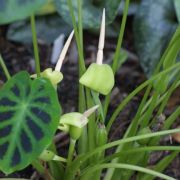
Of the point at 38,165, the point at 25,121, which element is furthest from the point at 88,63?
the point at 25,121

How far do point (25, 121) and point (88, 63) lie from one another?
2.55ft

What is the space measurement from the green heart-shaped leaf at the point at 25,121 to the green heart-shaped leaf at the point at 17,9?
0.41ft

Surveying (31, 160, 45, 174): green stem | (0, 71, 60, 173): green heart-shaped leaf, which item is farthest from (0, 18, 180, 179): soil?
(0, 71, 60, 173): green heart-shaped leaf

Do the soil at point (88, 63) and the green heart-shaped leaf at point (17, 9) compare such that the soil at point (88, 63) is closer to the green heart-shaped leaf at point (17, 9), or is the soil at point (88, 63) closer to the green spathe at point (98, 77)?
the green spathe at point (98, 77)

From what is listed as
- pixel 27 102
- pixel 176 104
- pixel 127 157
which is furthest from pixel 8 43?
pixel 27 102

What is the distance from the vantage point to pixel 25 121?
2.59ft

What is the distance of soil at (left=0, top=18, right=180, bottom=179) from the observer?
4.27ft

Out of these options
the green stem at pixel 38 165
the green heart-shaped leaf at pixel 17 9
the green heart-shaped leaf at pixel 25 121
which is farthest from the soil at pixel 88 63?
the green heart-shaped leaf at pixel 17 9

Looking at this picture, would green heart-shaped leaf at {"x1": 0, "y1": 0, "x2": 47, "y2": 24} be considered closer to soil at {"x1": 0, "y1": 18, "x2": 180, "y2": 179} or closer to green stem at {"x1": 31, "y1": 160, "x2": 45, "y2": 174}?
green stem at {"x1": 31, "y1": 160, "x2": 45, "y2": 174}

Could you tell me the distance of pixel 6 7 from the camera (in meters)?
0.74

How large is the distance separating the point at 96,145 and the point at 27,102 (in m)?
0.21

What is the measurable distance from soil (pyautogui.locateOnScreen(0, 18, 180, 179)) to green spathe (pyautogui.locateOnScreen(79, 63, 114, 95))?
40cm

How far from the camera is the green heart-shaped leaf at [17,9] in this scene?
2.35ft

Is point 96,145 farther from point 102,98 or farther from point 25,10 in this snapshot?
point 102,98
